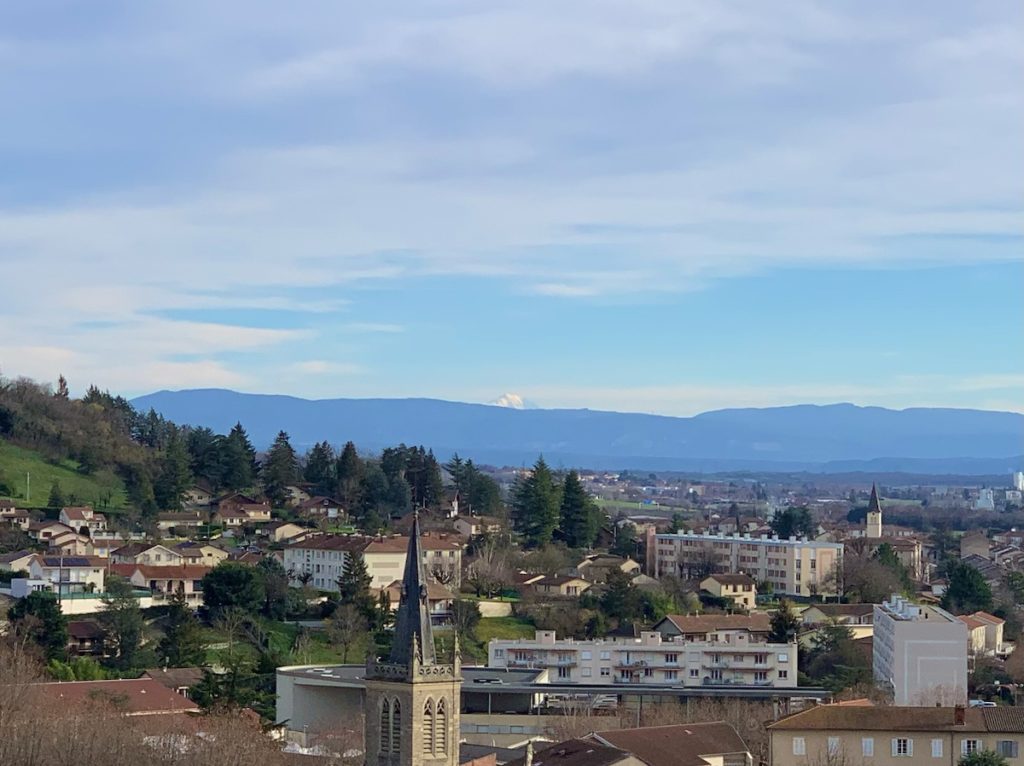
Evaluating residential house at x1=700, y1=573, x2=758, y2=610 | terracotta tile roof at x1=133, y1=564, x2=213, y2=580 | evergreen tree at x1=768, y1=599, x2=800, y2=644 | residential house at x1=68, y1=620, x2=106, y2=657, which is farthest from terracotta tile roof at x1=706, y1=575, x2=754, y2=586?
residential house at x1=68, y1=620, x2=106, y2=657

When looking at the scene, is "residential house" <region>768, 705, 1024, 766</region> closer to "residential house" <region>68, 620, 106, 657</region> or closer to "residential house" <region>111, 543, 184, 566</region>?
"residential house" <region>68, 620, 106, 657</region>

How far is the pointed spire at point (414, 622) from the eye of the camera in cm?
3112

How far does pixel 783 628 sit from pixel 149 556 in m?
20.8

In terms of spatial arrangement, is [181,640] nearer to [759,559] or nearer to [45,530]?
[45,530]

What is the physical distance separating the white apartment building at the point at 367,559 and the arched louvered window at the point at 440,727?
31475mm

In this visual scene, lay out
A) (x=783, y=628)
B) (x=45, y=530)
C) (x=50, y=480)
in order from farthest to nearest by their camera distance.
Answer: (x=50, y=480) < (x=45, y=530) < (x=783, y=628)

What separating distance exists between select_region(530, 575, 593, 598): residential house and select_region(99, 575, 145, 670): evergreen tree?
1630 cm

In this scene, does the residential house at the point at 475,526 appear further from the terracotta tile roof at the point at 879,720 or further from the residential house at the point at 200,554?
the terracotta tile roof at the point at 879,720

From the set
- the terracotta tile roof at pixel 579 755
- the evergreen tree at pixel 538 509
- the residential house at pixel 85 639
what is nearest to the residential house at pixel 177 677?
the residential house at pixel 85 639

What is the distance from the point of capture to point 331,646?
57250 millimetres

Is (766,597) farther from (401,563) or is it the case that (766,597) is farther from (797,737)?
(797,737)

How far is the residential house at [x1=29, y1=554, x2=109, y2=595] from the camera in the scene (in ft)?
190

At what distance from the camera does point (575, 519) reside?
78.7 meters

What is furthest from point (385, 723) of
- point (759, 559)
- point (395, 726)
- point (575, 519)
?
point (759, 559)
